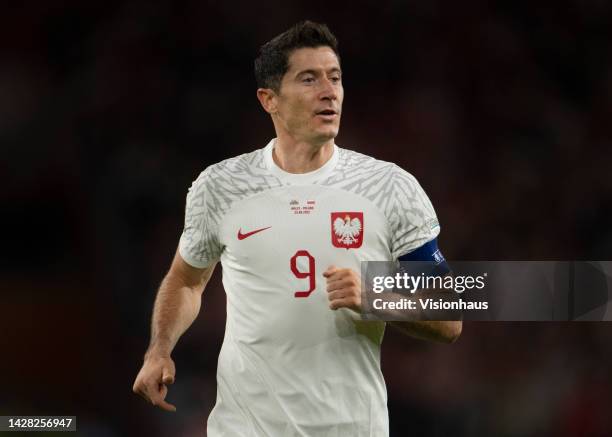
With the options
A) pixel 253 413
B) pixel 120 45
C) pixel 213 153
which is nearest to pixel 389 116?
pixel 213 153

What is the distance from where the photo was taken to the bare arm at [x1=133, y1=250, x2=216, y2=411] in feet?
9.86

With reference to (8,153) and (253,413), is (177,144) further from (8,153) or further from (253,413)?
(253,413)

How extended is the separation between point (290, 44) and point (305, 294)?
0.96 metres

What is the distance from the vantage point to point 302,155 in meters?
→ 3.27

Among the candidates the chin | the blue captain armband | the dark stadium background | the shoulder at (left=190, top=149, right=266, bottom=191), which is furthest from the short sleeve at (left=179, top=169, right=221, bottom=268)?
the dark stadium background

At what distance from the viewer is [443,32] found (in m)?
6.72

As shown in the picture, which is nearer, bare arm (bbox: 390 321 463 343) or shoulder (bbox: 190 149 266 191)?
bare arm (bbox: 390 321 463 343)

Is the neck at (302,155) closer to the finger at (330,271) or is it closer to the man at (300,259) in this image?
the man at (300,259)

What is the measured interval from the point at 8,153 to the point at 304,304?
13.5 feet

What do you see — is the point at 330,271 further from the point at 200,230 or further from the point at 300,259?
the point at 200,230

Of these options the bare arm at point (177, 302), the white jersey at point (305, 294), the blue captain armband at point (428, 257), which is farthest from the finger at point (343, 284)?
the bare arm at point (177, 302)

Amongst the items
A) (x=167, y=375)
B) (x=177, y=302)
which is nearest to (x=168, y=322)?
(x=177, y=302)
